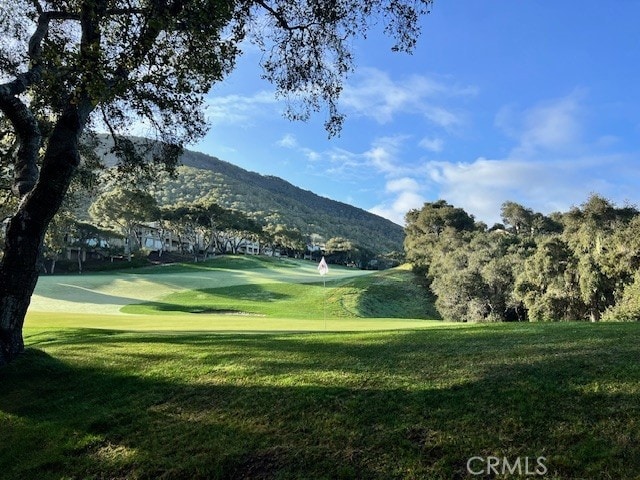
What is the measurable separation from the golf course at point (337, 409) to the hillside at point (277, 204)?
109 m

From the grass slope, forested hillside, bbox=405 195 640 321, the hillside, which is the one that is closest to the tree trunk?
the grass slope

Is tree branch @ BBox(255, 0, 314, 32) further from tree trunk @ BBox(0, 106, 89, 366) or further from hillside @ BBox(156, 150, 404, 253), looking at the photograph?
hillside @ BBox(156, 150, 404, 253)

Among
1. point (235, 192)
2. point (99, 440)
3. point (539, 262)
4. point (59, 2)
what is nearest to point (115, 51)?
point (59, 2)

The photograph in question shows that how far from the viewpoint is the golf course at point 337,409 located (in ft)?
14.5

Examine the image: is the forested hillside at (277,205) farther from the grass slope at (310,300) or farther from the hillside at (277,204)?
the grass slope at (310,300)

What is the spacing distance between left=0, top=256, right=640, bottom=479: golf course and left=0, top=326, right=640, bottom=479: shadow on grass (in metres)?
0.02

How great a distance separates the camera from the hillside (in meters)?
135

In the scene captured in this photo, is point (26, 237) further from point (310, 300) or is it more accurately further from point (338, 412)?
point (310, 300)

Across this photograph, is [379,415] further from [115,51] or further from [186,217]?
[186,217]

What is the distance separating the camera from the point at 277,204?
158000mm

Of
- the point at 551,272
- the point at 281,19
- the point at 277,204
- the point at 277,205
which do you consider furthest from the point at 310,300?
the point at 277,204

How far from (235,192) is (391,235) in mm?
60008

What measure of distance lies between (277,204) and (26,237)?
5886 inches

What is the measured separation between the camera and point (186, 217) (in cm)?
7644
